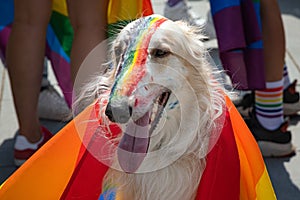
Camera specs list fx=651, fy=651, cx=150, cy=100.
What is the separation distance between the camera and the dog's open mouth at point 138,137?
7.27 ft

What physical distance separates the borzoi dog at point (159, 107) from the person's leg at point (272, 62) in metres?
1.40

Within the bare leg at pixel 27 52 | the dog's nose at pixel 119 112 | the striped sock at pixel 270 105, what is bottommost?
the striped sock at pixel 270 105

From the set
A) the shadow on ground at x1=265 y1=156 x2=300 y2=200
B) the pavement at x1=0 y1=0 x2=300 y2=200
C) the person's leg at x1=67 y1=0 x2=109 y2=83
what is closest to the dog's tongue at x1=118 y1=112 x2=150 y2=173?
the pavement at x1=0 y1=0 x2=300 y2=200

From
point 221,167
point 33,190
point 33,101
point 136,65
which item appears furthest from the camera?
point 33,101

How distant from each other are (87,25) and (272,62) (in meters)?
1.17

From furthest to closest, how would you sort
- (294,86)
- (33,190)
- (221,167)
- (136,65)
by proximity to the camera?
(294,86) < (33,190) < (221,167) < (136,65)

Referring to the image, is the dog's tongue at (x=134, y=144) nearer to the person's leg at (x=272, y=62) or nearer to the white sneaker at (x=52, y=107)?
the person's leg at (x=272, y=62)

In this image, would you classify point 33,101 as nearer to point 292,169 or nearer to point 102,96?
point 102,96

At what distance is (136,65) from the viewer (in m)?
2.17

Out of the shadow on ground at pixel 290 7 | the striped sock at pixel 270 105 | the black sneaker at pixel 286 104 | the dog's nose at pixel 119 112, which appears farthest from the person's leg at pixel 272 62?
the shadow on ground at pixel 290 7

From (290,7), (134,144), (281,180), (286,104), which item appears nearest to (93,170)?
(134,144)

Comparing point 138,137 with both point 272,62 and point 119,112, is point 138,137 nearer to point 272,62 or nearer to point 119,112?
point 119,112

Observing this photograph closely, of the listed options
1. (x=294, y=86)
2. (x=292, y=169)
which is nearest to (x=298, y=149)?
(x=292, y=169)

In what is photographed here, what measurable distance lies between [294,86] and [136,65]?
2.37 meters
